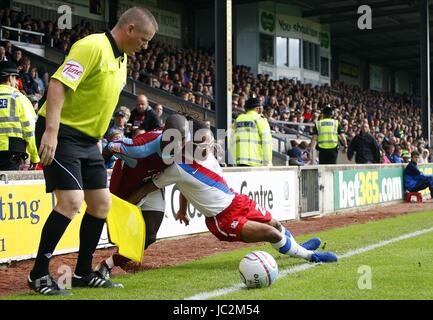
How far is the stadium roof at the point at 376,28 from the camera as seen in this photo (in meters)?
37.5

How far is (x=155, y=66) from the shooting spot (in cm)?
2431

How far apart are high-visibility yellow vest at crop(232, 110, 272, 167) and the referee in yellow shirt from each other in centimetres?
684

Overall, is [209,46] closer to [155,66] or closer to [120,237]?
[155,66]

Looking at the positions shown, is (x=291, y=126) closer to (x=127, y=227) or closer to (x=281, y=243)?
(x=281, y=243)

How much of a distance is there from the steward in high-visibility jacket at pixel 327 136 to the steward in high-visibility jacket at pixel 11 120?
9.30 metres

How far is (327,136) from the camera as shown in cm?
1695

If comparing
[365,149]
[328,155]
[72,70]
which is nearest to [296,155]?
[365,149]

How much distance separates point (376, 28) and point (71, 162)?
1624 inches

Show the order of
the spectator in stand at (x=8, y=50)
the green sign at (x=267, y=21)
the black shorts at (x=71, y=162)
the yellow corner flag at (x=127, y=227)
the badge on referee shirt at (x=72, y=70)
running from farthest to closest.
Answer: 1. the green sign at (x=267, y=21)
2. the spectator in stand at (x=8, y=50)
3. the yellow corner flag at (x=127, y=227)
4. the black shorts at (x=71, y=162)
5. the badge on referee shirt at (x=72, y=70)

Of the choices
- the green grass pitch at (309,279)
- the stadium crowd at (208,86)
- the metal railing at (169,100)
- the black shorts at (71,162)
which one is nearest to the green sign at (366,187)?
the stadium crowd at (208,86)

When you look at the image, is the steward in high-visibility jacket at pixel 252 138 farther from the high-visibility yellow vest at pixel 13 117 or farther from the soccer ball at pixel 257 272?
the soccer ball at pixel 257 272
